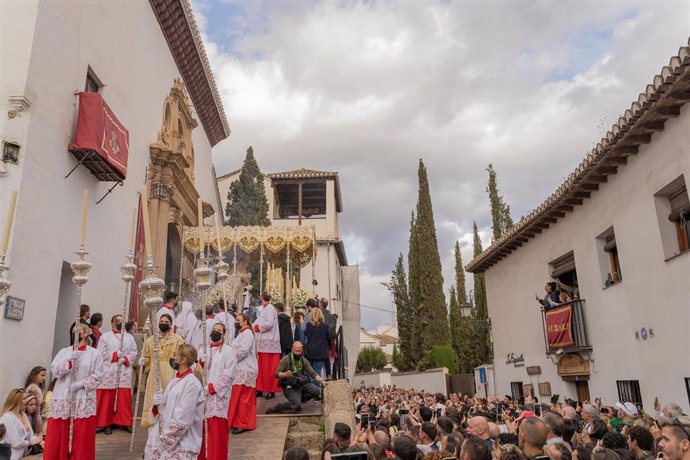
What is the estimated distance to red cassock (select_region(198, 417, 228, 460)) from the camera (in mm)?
6203

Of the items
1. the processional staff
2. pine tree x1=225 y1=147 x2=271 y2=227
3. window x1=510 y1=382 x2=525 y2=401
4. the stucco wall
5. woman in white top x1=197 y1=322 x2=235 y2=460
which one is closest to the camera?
the processional staff

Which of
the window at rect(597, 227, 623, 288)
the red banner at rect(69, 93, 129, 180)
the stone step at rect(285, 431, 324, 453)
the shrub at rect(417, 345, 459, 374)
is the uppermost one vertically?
the red banner at rect(69, 93, 129, 180)

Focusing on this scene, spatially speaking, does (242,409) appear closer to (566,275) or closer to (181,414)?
(181,414)

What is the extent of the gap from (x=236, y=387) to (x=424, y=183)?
81.3 feet

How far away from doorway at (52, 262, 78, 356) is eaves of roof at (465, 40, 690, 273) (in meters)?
10.2

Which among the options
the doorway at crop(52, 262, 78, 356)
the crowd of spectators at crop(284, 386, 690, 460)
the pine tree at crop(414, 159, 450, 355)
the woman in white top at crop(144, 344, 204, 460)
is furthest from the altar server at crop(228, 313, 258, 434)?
the pine tree at crop(414, 159, 450, 355)

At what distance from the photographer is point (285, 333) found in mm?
10719

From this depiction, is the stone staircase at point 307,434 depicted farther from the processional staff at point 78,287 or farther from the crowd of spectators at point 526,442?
the processional staff at point 78,287

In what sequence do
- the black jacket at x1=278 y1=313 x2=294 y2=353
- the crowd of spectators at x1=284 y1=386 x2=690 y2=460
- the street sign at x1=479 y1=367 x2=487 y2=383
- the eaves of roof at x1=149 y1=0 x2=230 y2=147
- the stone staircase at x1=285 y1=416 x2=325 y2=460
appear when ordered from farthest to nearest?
the street sign at x1=479 y1=367 x2=487 y2=383 < the eaves of roof at x1=149 y1=0 x2=230 y2=147 < the black jacket at x1=278 y1=313 x2=294 y2=353 < the stone staircase at x1=285 y1=416 x2=325 y2=460 < the crowd of spectators at x1=284 y1=386 x2=690 y2=460

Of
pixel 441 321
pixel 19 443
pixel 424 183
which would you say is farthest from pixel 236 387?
pixel 424 183

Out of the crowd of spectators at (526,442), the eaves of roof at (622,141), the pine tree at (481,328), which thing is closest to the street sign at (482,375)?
the pine tree at (481,328)

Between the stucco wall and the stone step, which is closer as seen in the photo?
the stone step

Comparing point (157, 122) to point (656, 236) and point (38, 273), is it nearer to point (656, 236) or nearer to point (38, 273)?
point (38, 273)

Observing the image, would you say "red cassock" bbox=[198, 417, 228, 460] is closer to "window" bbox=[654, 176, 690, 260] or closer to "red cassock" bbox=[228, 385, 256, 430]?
"red cassock" bbox=[228, 385, 256, 430]
